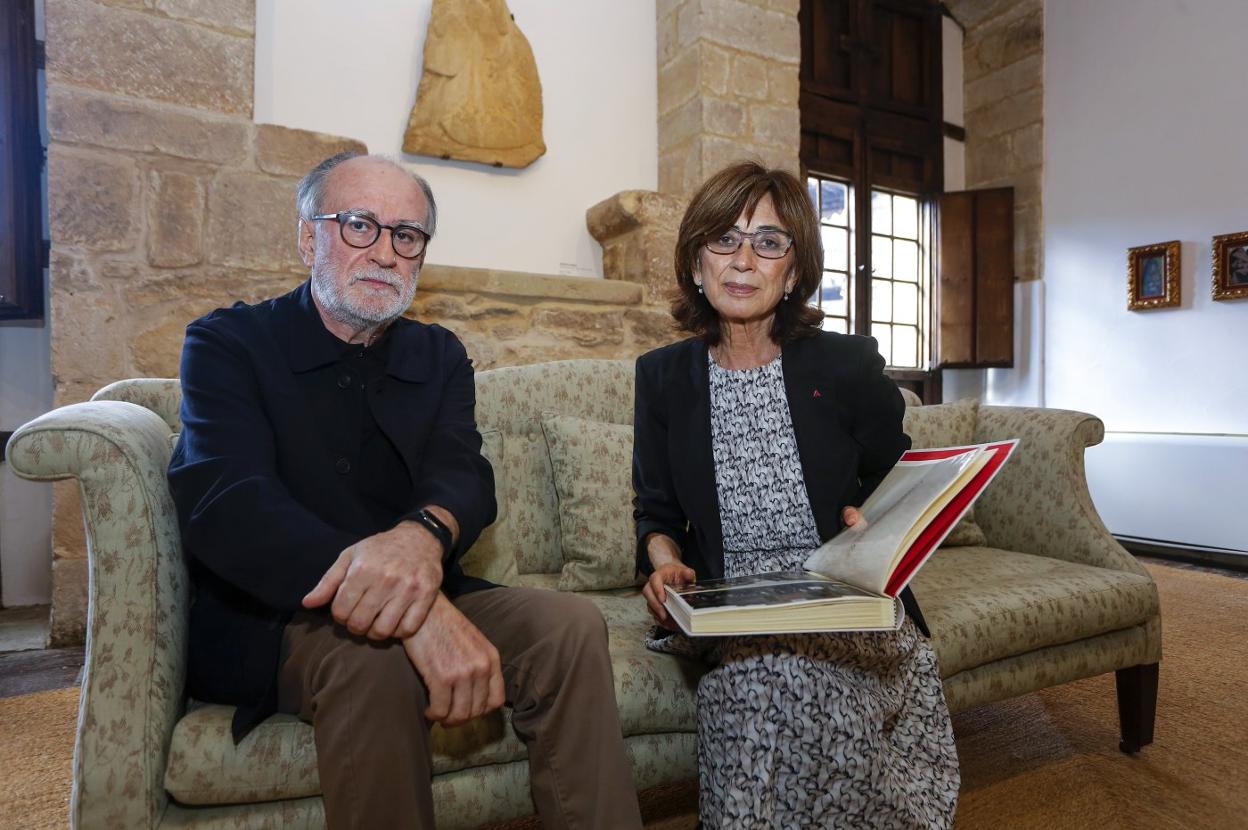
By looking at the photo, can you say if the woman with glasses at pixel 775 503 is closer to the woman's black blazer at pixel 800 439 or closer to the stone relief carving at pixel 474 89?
the woman's black blazer at pixel 800 439

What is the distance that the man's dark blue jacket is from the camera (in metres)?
0.99

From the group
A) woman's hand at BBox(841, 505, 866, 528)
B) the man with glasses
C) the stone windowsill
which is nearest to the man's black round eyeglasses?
the man with glasses

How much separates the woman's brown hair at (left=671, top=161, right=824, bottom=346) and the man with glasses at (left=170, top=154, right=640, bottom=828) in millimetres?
503

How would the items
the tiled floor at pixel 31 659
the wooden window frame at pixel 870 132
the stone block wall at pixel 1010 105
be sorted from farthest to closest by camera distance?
the stone block wall at pixel 1010 105 → the wooden window frame at pixel 870 132 → the tiled floor at pixel 31 659

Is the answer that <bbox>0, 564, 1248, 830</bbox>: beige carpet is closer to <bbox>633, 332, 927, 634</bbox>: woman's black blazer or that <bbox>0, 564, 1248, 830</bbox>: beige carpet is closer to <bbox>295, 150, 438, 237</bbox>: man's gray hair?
<bbox>633, 332, 927, 634</bbox>: woman's black blazer

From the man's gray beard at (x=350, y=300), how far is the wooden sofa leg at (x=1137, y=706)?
1.84m

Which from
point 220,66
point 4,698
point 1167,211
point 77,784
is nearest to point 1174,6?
point 1167,211

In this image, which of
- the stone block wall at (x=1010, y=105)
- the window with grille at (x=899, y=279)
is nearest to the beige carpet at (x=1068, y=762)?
the window with grille at (x=899, y=279)

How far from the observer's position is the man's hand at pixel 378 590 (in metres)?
0.93

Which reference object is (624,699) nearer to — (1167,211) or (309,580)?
(309,580)

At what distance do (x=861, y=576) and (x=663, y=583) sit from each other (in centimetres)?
34

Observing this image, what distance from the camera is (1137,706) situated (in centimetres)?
176

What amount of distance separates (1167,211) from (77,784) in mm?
5510

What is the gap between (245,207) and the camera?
7.82 ft
